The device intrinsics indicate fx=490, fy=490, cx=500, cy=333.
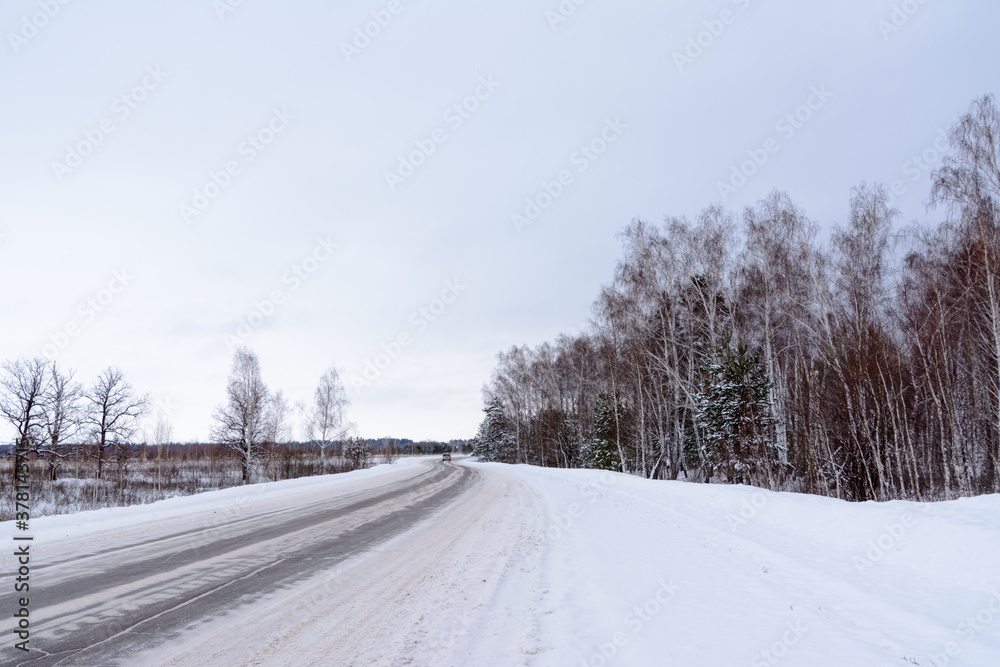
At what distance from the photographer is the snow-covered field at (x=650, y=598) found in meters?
4.02

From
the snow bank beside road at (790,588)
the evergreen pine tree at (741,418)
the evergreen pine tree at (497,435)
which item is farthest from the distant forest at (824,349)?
the evergreen pine tree at (497,435)

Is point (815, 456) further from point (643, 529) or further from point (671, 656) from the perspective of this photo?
point (671, 656)

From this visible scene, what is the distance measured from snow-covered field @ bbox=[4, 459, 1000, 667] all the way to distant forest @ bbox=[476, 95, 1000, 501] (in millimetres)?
7203

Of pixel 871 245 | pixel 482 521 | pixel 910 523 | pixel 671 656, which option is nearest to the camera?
pixel 671 656

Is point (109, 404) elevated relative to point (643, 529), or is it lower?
elevated

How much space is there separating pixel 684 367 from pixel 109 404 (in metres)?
42.5

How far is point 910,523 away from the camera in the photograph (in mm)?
7316

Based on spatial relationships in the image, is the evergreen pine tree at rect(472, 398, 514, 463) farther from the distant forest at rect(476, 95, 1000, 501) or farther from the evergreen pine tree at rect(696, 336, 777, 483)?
the evergreen pine tree at rect(696, 336, 777, 483)

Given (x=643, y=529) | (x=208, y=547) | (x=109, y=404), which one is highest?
(x=109, y=404)

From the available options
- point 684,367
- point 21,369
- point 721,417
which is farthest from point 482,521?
point 21,369

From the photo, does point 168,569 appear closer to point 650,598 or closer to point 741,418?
point 650,598

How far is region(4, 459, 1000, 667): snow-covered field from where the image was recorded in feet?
13.2

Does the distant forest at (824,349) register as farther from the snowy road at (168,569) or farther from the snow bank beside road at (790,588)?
the snowy road at (168,569)

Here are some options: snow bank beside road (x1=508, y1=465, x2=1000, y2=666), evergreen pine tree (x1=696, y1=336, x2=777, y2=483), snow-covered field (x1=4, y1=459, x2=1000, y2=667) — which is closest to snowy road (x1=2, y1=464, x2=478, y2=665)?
snow-covered field (x1=4, y1=459, x2=1000, y2=667)
